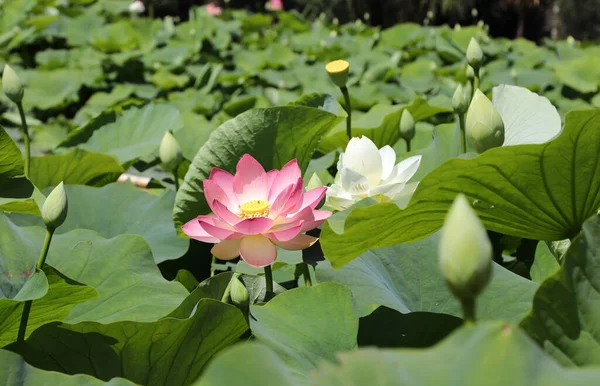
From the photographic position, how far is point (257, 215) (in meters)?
0.83

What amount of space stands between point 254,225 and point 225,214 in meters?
0.03

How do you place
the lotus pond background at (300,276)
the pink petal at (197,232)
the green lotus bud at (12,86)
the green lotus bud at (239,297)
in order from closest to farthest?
the lotus pond background at (300,276)
the green lotus bud at (239,297)
the pink petal at (197,232)
the green lotus bud at (12,86)

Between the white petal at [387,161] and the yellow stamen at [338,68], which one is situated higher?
the yellow stamen at [338,68]

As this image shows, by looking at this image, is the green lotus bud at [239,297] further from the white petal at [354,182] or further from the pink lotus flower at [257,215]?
the white petal at [354,182]

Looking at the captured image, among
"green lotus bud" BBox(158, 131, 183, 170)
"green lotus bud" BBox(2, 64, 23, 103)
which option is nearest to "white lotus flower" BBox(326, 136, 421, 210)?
"green lotus bud" BBox(158, 131, 183, 170)

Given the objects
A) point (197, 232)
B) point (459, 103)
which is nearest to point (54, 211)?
point (197, 232)

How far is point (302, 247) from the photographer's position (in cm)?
80

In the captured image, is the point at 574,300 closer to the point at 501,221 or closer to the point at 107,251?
the point at 501,221

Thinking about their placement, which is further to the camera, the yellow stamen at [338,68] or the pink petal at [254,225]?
the yellow stamen at [338,68]

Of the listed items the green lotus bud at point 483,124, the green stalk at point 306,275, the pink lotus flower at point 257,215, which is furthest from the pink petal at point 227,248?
the green lotus bud at point 483,124

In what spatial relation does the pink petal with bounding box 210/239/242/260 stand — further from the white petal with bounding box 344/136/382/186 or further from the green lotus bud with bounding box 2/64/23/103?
the green lotus bud with bounding box 2/64/23/103

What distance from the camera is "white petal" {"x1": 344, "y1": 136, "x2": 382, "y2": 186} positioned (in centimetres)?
86

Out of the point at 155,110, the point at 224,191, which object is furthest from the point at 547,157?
the point at 155,110

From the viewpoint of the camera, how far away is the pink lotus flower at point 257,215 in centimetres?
77
